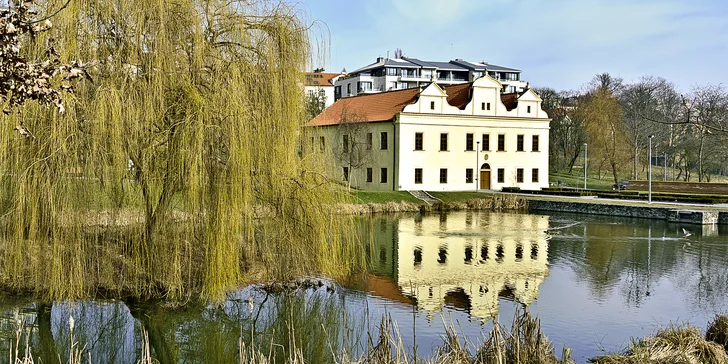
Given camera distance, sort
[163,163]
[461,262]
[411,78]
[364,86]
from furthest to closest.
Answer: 1. [411,78]
2. [364,86]
3. [461,262]
4. [163,163]

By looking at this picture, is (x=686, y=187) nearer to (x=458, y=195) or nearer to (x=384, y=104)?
(x=458, y=195)

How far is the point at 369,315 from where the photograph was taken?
12086 millimetres

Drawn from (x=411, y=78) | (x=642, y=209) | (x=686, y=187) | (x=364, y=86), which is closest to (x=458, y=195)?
(x=642, y=209)

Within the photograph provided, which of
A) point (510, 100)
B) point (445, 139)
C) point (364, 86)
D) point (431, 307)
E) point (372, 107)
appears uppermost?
point (364, 86)

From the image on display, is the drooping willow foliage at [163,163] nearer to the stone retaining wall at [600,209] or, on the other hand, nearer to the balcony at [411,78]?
the stone retaining wall at [600,209]

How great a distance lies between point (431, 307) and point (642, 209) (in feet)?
75.4

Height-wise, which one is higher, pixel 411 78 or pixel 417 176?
pixel 411 78

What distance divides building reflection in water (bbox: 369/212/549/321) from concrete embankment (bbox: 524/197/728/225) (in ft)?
20.5

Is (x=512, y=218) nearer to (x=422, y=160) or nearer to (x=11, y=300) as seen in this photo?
(x=422, y=160)

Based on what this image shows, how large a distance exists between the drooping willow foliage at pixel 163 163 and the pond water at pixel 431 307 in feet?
2.18

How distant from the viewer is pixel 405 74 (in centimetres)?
7738

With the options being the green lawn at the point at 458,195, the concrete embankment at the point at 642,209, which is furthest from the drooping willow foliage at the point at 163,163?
the green lawn at the point at 458,195

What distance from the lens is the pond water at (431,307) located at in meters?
10.5

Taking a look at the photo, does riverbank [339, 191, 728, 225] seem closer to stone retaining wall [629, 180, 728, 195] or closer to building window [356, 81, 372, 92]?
stone retaining wall [629, 180, 728, 195]
